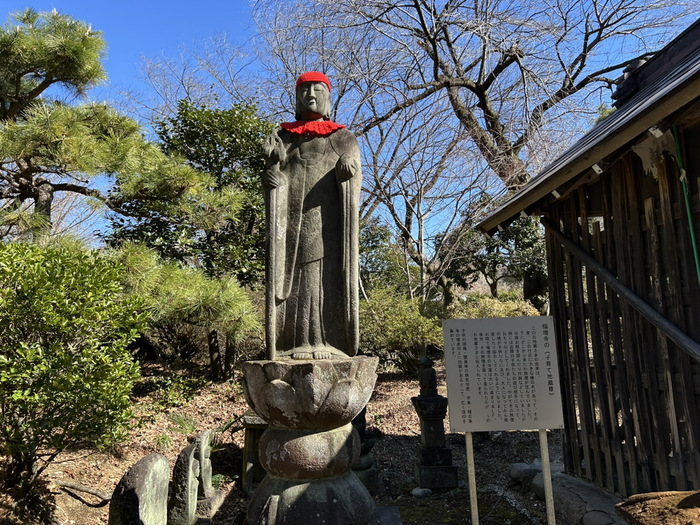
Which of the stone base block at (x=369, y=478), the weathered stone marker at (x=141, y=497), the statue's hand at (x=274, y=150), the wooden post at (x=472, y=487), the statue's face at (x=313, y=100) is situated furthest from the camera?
the stone base block at (x=369, y=478)

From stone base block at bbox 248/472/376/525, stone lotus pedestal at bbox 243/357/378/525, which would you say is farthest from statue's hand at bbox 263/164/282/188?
stone base block at bbox 248/472/376/525

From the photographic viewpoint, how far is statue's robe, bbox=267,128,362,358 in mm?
3555

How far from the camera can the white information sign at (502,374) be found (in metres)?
3.17

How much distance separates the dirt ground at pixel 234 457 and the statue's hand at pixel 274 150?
2763mm

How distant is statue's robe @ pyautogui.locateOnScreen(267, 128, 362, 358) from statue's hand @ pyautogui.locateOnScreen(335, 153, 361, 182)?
0.07 feet

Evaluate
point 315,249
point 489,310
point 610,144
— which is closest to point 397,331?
point 489,310

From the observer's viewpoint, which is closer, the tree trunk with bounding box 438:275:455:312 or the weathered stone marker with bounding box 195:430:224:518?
the weathered stone marker with bounding box 195:430:224:518

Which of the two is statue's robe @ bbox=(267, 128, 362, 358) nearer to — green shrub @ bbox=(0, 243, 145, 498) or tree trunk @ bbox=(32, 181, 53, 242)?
green shrub @ bbox=(0, 243, 145, 498)

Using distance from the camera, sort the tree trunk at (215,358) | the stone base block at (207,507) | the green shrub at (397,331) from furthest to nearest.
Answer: the green shrub at (397,331) < the tree trunk at (215,358) < the stone base block at (207,507)

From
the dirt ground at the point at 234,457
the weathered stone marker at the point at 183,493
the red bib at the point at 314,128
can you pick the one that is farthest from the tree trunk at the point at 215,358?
the red bib at the point at 314,128

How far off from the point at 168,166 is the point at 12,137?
6.23ft

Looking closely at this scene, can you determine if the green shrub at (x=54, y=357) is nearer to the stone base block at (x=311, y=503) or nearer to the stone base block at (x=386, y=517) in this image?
the stone base block at (x=311, y=503)

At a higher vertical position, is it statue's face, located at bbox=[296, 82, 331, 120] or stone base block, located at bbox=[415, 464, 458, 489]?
statue's face, located at bbox=[296, 82, 331, 120]

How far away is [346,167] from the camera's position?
363 centimetres
